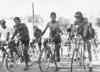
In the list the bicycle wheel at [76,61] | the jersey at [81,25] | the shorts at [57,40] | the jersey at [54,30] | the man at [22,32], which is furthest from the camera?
the man at [22,32]

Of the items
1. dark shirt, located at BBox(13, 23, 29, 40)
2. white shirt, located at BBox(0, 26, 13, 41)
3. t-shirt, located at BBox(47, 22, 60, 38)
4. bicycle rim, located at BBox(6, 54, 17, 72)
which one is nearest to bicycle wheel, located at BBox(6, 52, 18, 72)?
bicycle rim, located at BBox(6, 54, 17, 72)

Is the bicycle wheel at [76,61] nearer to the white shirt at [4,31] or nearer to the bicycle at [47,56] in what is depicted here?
the bicycle at [47,56]

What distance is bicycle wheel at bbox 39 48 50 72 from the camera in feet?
32.7

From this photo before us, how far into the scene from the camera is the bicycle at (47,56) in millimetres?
9961

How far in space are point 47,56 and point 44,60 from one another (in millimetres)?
172

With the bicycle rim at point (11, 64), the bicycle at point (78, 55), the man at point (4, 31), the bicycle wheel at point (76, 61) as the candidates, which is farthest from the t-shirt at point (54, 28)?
the man at point (4, 31)

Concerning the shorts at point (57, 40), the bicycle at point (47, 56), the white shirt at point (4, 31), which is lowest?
the bicycle at point (47, 56)

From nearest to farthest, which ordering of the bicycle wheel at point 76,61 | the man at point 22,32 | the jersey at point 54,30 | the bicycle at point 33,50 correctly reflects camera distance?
1. the bicycle wheel at point 76,61
2. the jersey at point 54,30
3. the man at point 22,32
4. the bicycle at point 33,50

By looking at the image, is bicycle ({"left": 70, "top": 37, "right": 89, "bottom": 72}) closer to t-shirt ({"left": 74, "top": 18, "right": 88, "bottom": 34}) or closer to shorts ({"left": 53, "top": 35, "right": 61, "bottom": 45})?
t-shirt ({"left": 74, "top": 18, "right": 88, "bottom": 34})

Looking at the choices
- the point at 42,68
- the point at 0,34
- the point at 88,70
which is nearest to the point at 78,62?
the point at 88,70

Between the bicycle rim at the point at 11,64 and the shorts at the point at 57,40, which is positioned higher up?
the shorts at the point at 57,40

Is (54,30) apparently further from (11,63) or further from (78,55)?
(11,63)

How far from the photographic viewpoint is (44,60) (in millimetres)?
10102

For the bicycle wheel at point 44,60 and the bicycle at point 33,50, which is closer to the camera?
the bicycle wheel at point 44,60
